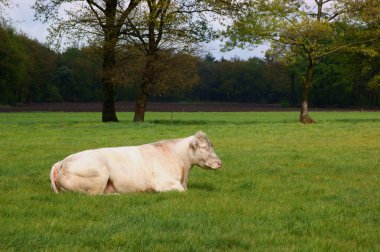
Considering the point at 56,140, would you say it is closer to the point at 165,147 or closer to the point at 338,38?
the point at 165,147

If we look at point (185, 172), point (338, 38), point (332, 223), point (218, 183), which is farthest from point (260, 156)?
point (338, 38)

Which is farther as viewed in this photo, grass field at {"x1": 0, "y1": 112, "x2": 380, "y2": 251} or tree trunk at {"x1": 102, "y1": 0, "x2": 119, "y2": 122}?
tree trunk at {"x1": 102, "y1": 0, "x2": 119, "y2": 122}

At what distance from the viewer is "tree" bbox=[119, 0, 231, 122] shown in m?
43.1

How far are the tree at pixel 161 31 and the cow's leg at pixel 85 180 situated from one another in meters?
33.2

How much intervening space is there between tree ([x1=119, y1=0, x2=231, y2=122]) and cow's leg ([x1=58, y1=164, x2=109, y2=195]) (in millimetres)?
33213

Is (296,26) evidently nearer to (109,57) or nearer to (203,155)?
(109,57)


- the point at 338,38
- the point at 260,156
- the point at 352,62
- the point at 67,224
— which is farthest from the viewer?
the point at 352,62

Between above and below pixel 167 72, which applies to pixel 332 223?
below

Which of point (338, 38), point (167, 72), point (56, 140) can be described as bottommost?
point (56, 140)

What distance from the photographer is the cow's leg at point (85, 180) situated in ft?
33.1

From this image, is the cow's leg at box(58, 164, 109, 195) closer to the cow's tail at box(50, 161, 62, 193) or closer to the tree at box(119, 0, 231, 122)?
the cow's tail at box(50, 161, 62, 193)

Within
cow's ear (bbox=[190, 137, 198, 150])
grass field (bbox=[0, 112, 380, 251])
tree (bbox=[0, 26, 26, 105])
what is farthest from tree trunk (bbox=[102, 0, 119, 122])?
tree (bbox=[0, 26, 26, 105])

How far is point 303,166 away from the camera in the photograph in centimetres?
1612

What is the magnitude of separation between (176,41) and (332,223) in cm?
3704
